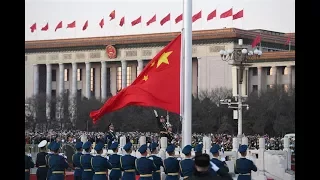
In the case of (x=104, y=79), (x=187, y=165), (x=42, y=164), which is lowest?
(x=42, y=164)

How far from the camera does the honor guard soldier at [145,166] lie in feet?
32.5

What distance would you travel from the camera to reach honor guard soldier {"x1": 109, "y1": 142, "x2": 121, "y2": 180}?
10594mm

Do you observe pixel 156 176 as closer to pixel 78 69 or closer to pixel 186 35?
pixel 186 35

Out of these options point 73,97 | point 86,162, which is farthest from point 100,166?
point 73,97

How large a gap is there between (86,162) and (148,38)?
41.5 meters

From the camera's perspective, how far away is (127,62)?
54719 millimetres

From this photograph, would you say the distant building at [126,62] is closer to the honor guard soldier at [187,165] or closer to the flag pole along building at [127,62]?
the flag pole along building at [127,62]

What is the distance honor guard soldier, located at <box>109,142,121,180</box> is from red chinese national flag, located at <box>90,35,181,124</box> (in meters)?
0.61

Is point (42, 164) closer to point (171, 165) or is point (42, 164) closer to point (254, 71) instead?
point (171, 165)

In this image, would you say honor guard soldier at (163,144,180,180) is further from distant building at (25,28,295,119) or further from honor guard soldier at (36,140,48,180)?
distant building at (25,28,295,119)

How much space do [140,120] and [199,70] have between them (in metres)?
11.0
